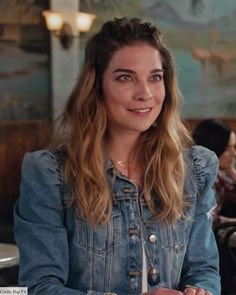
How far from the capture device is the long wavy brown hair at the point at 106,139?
1.27 meters

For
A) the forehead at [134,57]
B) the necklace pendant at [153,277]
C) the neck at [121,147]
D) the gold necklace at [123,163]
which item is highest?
the forehead at [134,57]

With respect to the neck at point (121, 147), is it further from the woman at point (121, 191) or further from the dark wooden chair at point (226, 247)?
the dark wooden chair at point (226, 247)

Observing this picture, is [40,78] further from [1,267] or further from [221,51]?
[1,267]

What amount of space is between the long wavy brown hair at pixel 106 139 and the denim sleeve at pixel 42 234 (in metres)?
0.04

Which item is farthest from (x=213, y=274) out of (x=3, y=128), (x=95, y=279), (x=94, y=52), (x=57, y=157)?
(x=3, y=128)

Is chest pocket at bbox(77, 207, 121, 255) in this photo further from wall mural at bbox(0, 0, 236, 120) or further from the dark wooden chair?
wall mural at bbox(0, 0, 236, 120)

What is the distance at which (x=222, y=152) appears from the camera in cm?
361

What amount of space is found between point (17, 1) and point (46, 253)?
525cm

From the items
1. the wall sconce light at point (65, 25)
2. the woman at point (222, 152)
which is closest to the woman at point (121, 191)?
the woman at point (222, 152)

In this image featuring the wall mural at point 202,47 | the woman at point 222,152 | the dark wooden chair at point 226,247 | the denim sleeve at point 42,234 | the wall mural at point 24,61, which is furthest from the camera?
the wall mural at point 202,47

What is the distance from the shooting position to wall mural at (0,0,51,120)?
20.4ft

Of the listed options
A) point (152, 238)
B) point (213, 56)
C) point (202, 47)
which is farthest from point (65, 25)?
point (152, 238)

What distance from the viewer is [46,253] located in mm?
1234

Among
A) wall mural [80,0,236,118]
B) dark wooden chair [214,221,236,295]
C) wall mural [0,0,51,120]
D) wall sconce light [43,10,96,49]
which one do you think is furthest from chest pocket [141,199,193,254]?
wall mural [80,0,236,118]
